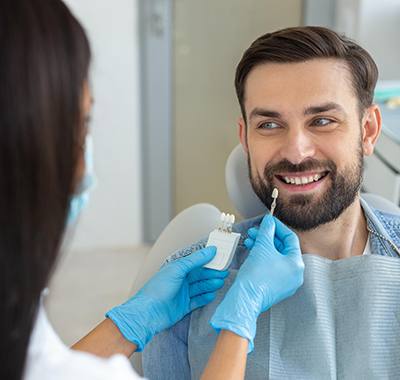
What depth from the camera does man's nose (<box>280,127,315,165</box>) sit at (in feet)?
3.69

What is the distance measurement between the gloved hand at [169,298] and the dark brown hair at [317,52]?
1.74ft

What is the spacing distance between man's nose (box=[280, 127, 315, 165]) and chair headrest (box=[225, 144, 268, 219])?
207mm

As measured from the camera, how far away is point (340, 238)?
1.25 meters

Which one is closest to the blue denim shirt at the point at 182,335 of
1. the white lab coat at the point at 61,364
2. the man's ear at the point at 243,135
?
the man's ear at the point at 243,135

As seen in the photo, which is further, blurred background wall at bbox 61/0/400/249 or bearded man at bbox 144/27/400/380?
blurred background wall at bbox 61/0/400/249

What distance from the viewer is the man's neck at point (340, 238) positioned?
124cm

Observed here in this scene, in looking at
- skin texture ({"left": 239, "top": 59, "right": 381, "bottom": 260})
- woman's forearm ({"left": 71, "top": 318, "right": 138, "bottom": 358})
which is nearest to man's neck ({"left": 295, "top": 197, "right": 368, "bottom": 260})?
skin texture ({"left": 239, "top": 59, "right": 381, "bottom": 260})

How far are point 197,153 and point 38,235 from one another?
242 cm

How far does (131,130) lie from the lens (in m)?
3.01

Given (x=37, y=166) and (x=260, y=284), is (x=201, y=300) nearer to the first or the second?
(x=260, y=284)

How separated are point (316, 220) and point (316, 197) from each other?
0.06m

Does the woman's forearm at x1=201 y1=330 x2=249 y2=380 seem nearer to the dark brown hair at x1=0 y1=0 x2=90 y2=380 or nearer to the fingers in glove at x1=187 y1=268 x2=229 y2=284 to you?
the fingers in glove at x1=187 y1=268 x2=229 y2=284

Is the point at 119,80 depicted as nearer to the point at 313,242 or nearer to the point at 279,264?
the point at 313,242

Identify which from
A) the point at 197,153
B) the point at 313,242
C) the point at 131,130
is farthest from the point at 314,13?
the point at 313,242
